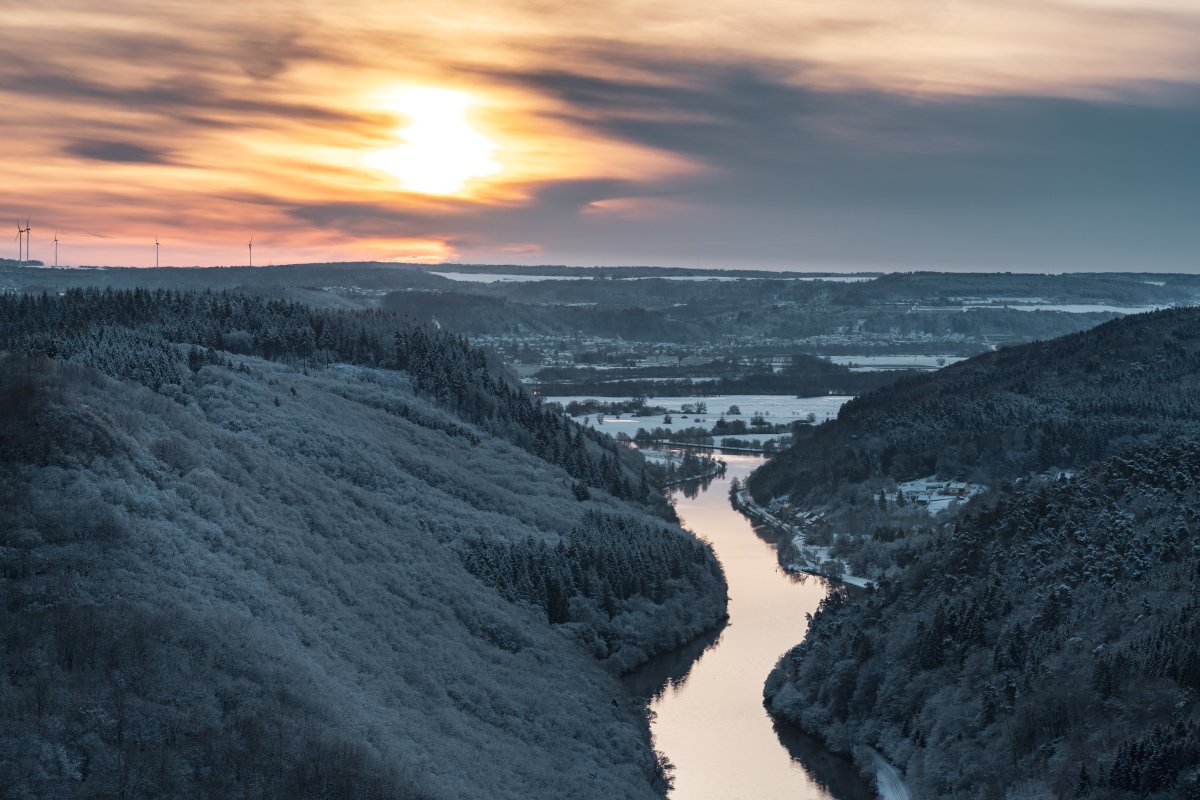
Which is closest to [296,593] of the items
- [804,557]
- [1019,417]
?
[804,557]

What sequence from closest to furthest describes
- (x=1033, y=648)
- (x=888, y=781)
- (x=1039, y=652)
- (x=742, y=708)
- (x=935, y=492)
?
(x=1039, y=652), (x=1033, y=648), (x=888, y=781), (x=742, y=708), (x=935, y=492)

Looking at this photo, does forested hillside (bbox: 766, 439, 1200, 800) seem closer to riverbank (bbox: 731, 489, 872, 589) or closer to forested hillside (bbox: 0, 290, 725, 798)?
forested hillside (bbox: 0, 290, 725, 798)

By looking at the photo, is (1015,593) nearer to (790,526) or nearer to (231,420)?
(231,420)

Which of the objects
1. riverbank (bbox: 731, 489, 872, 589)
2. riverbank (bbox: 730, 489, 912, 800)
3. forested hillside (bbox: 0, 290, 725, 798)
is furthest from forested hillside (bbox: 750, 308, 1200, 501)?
forested hillside (bbox: 0, 290, 725, 798)

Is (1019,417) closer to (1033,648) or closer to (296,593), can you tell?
(1033,648)

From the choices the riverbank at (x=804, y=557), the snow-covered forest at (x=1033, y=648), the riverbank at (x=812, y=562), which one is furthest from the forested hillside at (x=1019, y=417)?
the snow-covered forest at (x=1033, y=648)

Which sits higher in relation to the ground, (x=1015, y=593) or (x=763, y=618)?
(x=1015, y=593)

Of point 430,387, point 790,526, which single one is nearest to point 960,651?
point 790,526
